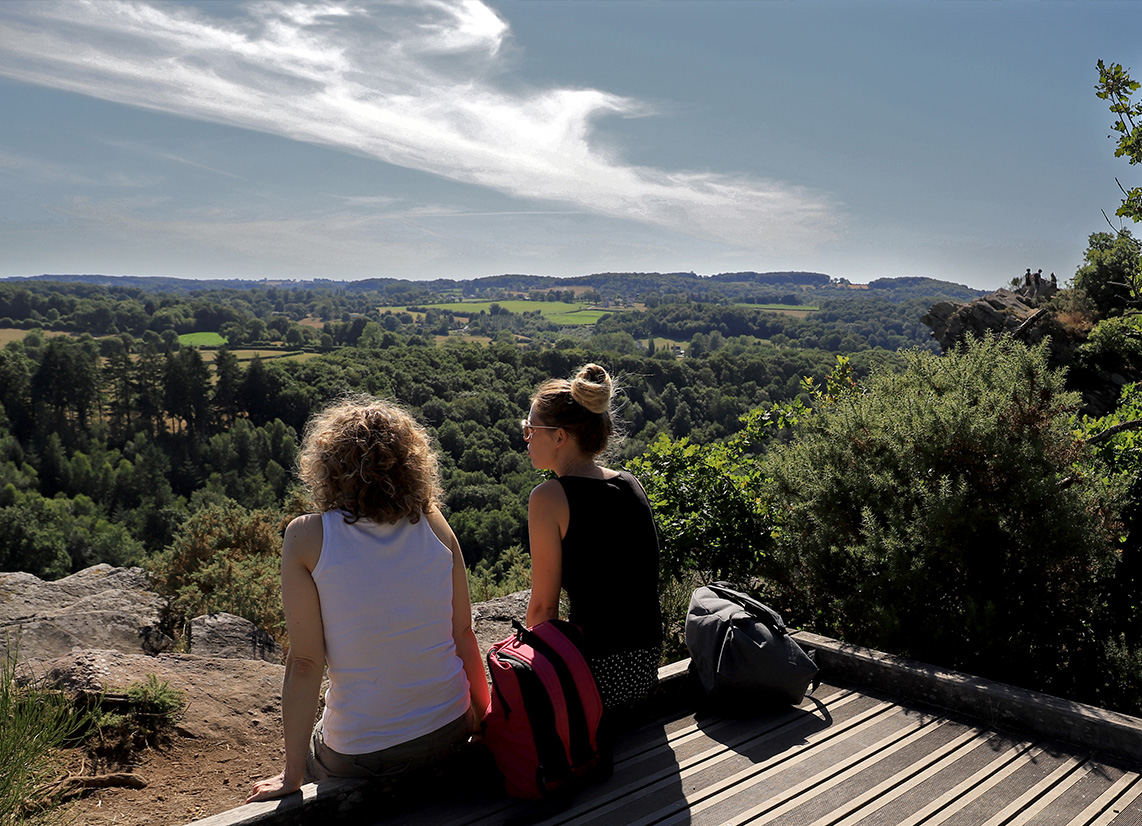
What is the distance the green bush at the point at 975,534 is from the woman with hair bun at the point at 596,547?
172cm

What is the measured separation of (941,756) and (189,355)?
79.0 m

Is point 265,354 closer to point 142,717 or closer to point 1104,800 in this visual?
point 142,717

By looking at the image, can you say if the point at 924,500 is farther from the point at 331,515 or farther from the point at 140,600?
the point at 140,600

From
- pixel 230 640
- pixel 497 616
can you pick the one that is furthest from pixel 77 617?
pixel 497 616

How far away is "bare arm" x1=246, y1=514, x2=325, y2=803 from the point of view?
6.92 feet

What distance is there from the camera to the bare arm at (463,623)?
7.98 ft

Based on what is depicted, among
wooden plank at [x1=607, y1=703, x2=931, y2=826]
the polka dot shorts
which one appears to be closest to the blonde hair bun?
the polka dot shorts

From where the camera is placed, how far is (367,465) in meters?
2.23

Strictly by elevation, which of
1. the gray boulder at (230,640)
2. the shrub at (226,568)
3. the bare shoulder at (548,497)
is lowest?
the shrub at (226,568)

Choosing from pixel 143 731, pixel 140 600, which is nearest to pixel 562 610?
pixel 143 731

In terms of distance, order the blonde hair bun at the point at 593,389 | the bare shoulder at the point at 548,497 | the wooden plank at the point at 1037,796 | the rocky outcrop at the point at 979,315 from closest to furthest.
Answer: the wooden plank at the point at 1037,796 < the bare shoulder at the point at 548,497 < the blonde hair bun at the point at 593,389 < the rocky outcrop at the point at 979,315

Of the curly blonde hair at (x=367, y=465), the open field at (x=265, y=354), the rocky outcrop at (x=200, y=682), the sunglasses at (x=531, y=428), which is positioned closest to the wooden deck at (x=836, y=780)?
the curly blonde hair at (x=367, y=465)

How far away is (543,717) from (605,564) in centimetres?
62

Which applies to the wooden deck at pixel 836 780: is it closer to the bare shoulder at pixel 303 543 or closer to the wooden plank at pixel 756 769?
the wooden plank at pixel 756 769
